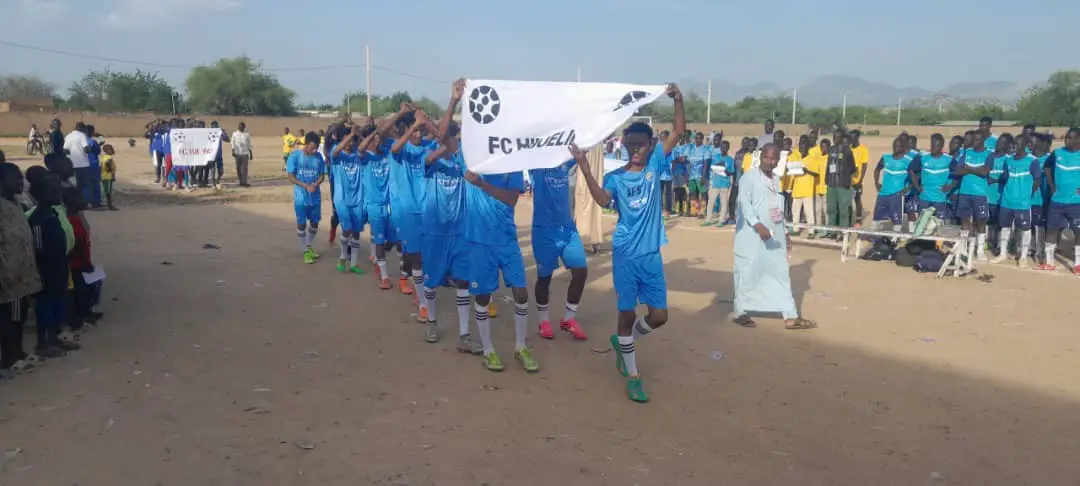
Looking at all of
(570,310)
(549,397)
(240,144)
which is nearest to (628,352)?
(549,397)

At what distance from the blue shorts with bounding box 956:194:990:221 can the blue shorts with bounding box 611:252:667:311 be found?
7671mm

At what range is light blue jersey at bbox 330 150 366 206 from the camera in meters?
9.41

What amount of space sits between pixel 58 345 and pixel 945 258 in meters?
10.3

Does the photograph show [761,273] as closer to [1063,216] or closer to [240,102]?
[1063,216]

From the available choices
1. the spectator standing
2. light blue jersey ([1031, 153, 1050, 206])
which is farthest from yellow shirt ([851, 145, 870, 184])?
the spectator standing

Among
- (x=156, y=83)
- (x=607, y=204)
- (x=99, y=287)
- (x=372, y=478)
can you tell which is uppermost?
(x=156, y=83)

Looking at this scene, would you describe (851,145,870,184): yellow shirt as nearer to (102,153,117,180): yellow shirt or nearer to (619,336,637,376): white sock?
(619,336,637,376): white sock

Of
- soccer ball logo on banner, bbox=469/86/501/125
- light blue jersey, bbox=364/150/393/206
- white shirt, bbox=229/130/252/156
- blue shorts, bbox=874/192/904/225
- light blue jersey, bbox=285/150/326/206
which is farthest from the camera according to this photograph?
white shirt, bbox=229/130/252/156

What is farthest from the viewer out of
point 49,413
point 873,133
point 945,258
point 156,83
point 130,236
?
point 156,83

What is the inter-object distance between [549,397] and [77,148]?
14.3m

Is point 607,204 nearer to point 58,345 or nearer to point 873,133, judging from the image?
point 58,345

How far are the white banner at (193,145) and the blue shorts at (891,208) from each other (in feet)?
56.2

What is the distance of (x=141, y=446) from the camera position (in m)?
4.59

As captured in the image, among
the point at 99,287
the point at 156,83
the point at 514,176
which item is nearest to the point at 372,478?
the point at 514,176
